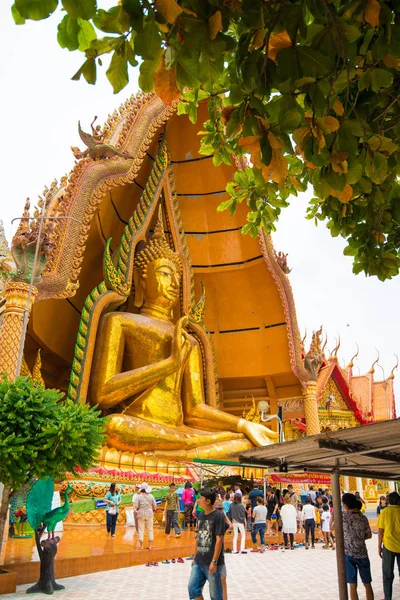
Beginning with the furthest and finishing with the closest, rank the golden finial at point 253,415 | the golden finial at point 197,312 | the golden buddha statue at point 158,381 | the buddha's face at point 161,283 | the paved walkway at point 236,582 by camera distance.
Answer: the golden finial at point 253,415 < the golden finial at point 197,312 < the buddha's face at point 161,283 < the golden buddha statue at point 158,381 < the paved walkway at point 236,582

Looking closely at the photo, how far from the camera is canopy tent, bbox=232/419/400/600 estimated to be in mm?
2680

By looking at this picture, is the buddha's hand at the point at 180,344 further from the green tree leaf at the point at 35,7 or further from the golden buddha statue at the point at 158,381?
the green tree leaf at the point at 35,7

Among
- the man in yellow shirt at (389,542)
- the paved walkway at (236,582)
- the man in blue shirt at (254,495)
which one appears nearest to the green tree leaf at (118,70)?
the man in yellow shirt at (389,542)

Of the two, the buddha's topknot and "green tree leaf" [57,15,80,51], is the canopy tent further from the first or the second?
the buddha's topknot

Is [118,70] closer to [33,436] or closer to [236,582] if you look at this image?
[33,436]

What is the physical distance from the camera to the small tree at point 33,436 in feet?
14.7

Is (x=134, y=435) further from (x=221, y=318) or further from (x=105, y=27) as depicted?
(x=105, y=27)

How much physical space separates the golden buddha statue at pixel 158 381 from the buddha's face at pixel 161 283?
0.8 inches

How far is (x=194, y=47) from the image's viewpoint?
5.16 feet

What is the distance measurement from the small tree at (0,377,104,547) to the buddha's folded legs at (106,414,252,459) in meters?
4.33

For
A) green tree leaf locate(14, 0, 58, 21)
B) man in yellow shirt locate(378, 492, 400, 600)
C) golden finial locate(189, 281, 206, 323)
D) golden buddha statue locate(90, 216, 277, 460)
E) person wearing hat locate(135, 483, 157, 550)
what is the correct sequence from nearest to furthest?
green tree leaf locate(14, 0, 58, 21)
man in yellow shirt locate(378, 492, 400, 600)
person wearing hat locate(135, 483, 157, 550)
golden buddha statue locate(90, 216, 277, 460)
golden finial locate(189, 281, 206, 323)

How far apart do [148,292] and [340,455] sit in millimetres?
8535

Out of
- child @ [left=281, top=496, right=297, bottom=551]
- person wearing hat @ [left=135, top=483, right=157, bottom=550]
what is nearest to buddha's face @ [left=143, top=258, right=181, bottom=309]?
child @ [left=281, top=496, right=297, bottom=551]

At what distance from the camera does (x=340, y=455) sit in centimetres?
306
